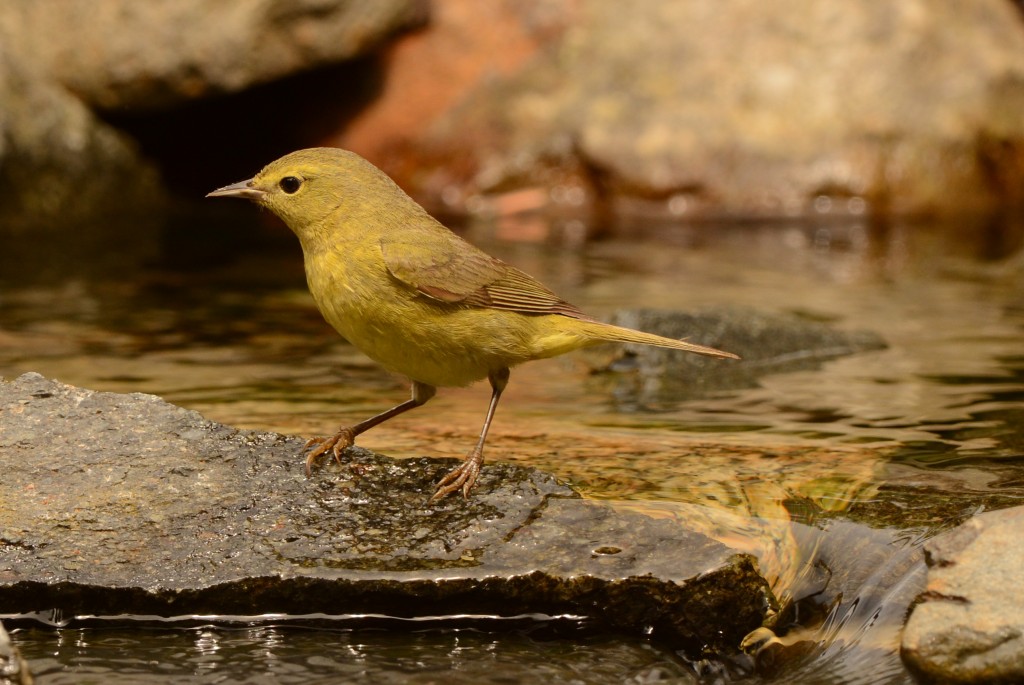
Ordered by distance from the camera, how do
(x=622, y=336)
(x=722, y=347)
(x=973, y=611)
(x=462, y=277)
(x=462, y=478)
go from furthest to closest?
(x=722, y=347) → (x=622, y=336) → (x=462, y=277) → (x=462, y=478) → (x=973, y=611)

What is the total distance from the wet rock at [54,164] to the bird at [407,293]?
6781 millimetres

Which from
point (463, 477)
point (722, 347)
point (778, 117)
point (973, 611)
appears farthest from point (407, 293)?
point (778, 117)

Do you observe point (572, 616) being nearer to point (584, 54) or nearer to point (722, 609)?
point (722, 609)

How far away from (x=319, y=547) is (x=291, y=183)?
1.41 metres

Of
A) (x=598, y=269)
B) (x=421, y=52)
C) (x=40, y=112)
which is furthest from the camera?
(x=421, y=52)

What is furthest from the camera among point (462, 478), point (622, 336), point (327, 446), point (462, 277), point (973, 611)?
point (622, 336)

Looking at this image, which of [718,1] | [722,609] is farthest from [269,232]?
[722,609]

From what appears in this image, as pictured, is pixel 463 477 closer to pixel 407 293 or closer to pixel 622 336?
pixel 407 293

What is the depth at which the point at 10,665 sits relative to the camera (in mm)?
3504

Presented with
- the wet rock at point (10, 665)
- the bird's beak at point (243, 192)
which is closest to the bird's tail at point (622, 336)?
the bird's beak at point (243, 192)

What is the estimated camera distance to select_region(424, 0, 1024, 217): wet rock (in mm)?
12789

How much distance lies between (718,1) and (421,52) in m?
3.06

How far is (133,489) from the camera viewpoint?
4457 millimetres

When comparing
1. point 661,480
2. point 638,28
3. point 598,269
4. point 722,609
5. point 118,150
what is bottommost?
point 722,609
